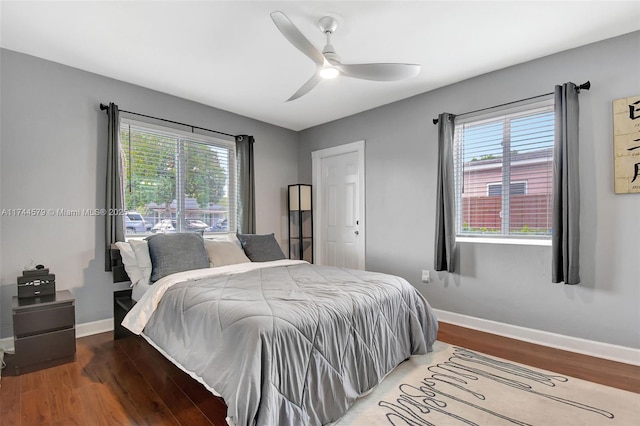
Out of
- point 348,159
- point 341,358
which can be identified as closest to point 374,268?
point 348,159

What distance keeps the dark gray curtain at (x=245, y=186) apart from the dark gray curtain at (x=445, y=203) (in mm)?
2361

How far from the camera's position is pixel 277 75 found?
3.11 metres

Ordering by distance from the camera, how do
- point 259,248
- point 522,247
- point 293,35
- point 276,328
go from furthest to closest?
point 259,248, point 522,247, point 293,35, point 276,328

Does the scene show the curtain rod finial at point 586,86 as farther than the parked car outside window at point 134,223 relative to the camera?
No

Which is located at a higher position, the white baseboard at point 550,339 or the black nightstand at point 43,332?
the black nightstand at point 43,332

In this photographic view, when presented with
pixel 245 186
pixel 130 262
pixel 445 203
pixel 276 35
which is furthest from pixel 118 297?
pixel 445 203

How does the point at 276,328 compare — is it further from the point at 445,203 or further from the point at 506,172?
the point at 506,172

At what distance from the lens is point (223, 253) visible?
126 inches

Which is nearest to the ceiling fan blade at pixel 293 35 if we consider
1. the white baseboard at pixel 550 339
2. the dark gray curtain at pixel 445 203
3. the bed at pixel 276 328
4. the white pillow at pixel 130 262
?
the bed at pixel 276 328

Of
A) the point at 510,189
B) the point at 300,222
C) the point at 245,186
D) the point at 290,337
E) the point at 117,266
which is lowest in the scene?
the point at 290,337

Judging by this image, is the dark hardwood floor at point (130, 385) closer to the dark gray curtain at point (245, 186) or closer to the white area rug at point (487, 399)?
the white area rug at point (487, 399)

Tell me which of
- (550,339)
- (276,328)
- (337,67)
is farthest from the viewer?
(550,339)

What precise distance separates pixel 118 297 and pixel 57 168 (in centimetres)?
130

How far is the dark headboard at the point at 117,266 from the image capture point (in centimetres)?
296
